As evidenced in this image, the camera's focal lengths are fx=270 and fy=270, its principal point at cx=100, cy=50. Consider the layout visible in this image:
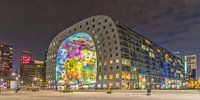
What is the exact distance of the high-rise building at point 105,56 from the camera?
5960 inches

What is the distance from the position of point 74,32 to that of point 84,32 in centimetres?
1035

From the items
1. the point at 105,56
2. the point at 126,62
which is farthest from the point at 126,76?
the point at 105,56

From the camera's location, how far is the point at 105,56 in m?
158

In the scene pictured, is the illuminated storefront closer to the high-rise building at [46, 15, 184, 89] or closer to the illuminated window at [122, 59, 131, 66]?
the high-rise building at [46, 15, 184, 89]

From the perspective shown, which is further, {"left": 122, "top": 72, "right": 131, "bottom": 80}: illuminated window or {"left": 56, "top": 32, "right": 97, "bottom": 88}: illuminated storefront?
{"left": 56, "top": 32, "right": 97, "bottom": 88}: illuminated storefront

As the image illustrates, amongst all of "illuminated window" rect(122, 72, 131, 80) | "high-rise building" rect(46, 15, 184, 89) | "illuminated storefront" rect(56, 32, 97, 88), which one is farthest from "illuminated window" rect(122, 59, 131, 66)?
"illuminated storefront" rect(56, 32, 97, 88)

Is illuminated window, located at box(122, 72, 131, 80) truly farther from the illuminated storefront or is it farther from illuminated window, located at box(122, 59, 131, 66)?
the illuminated storefront

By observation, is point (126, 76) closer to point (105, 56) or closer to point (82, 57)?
point (105, 56)

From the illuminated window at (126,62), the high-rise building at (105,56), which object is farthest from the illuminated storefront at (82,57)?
the illuminated window at (126,62)

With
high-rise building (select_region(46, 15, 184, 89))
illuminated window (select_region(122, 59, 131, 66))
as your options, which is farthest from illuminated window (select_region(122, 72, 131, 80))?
illuminated window (select_region(122, 59, 131, 66))

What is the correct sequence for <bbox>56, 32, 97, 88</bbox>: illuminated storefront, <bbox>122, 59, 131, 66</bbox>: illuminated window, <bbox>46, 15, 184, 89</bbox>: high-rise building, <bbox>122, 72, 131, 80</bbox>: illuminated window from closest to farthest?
<bbox>122, 72, 131, 80</bbox>: illuminated window → <bbox>122, 59, 131, 66</bbox>: illuminated window → <bbox>46, 15, 184, 89</bbox>: high-rise building → <bbox>56, 32, 97, 88</bbox>: illuminated storefront

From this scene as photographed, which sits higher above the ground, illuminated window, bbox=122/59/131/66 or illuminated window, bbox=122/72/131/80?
illuminated window, bbox=122/59/131/66

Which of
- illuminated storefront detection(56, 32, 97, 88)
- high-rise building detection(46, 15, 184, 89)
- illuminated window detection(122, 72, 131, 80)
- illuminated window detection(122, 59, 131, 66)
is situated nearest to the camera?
illuminated window detection(122, 72, 131, 80)

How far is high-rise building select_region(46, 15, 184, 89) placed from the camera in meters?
151
